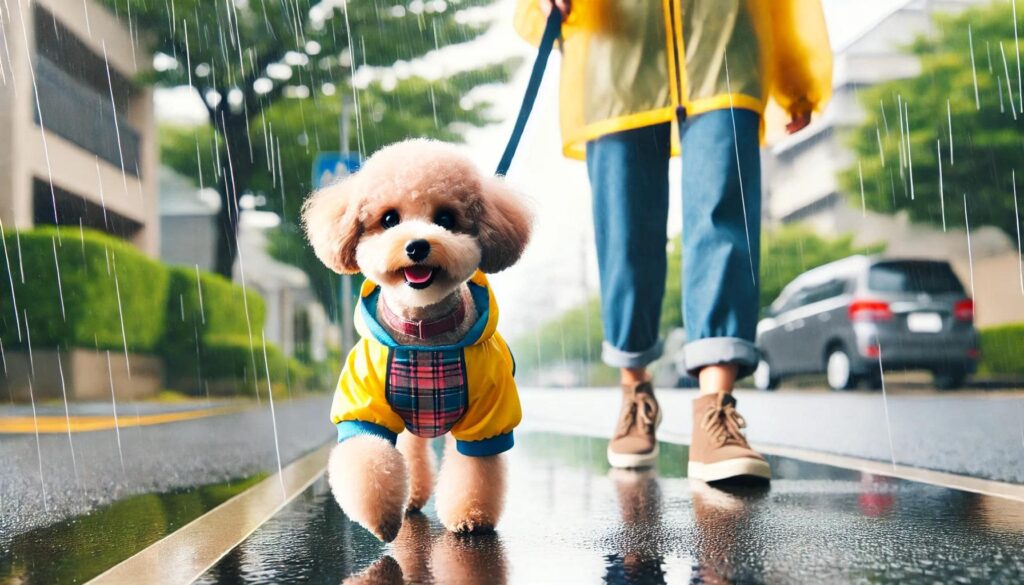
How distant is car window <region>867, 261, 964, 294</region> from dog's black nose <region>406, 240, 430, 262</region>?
415 inches

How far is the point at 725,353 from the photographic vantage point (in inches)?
111

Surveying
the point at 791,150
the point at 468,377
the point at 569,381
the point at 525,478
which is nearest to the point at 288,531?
the point at 468,377

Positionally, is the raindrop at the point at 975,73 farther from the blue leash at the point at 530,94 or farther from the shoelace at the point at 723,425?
the shoelace at the point at 723,425

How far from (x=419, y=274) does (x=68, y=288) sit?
33.4ft

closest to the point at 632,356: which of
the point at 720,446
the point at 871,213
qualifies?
the point at 720,446

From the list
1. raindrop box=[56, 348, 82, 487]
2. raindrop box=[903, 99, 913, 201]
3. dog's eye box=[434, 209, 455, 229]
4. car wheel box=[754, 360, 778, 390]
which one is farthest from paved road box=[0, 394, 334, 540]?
raindrop box=[903, 99, 913, 201]

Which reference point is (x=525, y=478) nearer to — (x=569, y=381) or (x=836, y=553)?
(x=836, y=553)

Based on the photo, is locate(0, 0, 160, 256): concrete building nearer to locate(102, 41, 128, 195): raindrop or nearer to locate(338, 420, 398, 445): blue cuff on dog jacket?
locate(102, 41, 128, 195): raindrop

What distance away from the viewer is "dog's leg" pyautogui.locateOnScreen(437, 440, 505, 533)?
1995 mm

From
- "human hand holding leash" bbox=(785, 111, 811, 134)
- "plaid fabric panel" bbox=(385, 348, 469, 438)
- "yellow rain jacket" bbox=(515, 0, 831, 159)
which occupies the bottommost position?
"plaid fabric panel" bbox=(385, 348, 469, 438)

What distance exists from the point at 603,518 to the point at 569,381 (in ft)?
95.9

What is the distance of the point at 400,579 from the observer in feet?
5.04

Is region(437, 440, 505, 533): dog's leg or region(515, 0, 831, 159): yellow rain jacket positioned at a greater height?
region(515, 0, 831, 159): yellow rain jacket

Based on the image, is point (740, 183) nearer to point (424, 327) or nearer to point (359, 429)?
point (424, 327)
